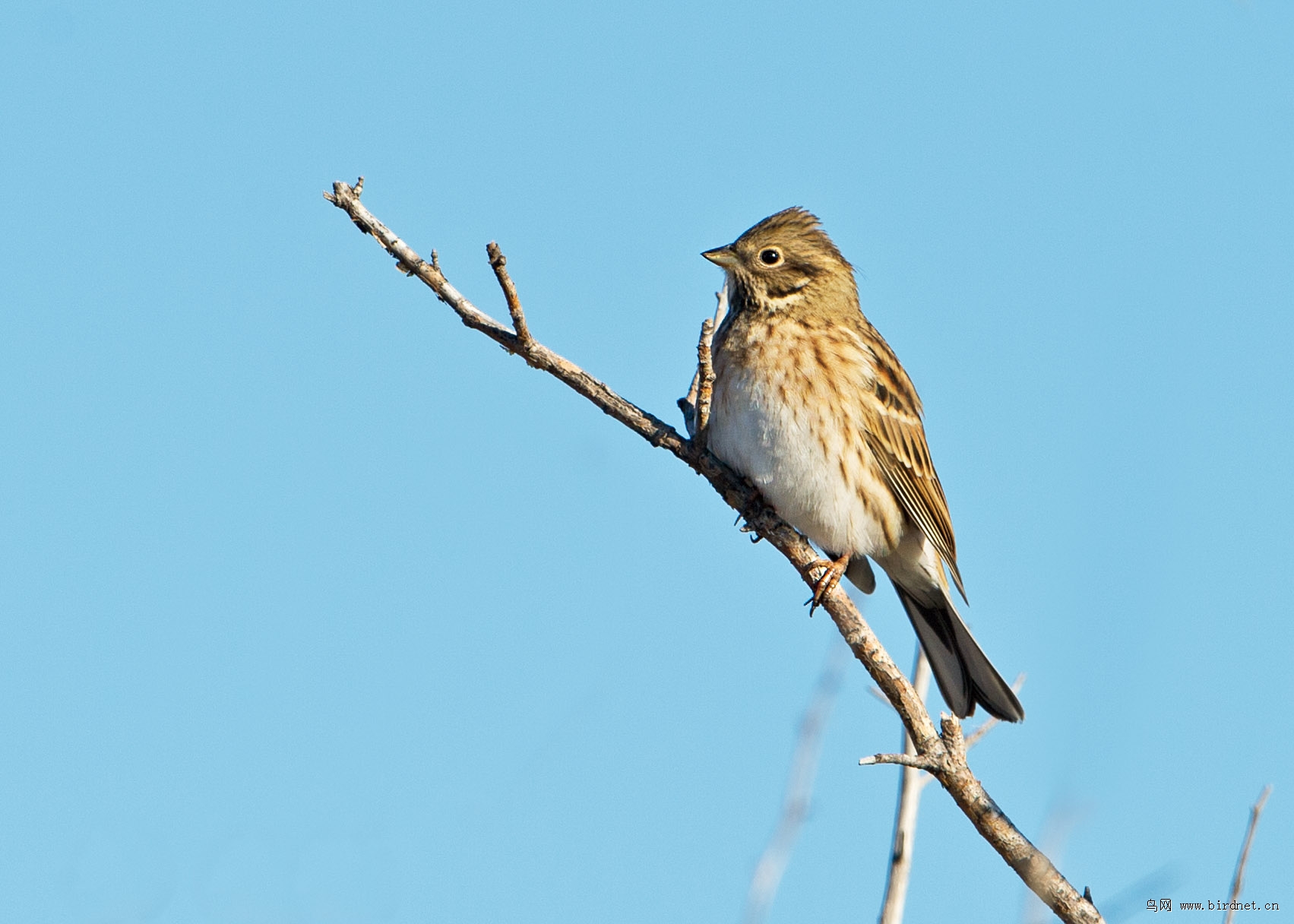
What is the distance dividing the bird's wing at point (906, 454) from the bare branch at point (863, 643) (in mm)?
1602

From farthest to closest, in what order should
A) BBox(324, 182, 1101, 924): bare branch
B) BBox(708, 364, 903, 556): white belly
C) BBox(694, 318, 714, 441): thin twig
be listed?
1. BBox(708, 364, 903, 556): white belly
2. BBox(694, 318, 714, 441): thin twig
3. BBox(324, 182, 1101, 924): bare branch

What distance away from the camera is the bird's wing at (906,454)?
7875 millimetres

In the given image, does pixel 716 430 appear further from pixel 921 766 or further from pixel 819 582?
pixel 921 766

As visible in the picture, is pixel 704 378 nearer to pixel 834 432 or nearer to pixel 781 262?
pixel 834 432

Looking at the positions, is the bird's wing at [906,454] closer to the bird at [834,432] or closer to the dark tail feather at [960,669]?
the bird at [834,432]

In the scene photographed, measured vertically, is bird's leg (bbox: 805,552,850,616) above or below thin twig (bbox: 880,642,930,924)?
above

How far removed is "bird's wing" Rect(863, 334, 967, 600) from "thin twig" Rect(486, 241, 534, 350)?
2721 mm

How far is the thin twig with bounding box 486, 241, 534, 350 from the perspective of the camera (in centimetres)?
526

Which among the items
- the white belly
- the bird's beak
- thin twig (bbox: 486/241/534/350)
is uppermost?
the bird's beak

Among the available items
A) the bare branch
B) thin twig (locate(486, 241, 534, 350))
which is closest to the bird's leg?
the bare branch

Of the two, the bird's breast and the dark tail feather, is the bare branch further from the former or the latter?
the dark tail feather

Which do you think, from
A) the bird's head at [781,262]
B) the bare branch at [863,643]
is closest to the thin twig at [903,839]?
the bare branch at [863,643]

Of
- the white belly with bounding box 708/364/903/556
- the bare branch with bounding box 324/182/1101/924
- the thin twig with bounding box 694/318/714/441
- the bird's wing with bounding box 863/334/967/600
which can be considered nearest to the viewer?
the bare branch with bounding box 324/182/1101/924

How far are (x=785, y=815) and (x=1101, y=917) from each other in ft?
4.18
